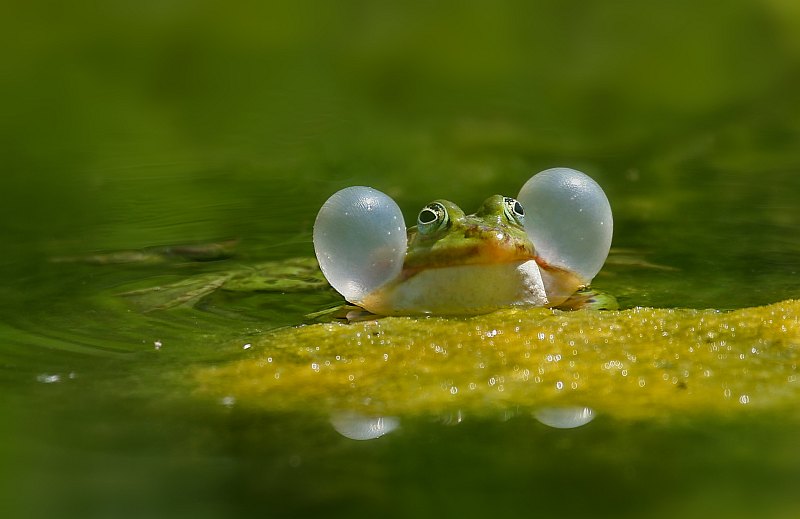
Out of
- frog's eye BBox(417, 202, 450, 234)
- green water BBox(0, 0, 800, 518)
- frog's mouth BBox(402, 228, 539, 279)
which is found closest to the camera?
green water BBox(0, 0, 800, 518)

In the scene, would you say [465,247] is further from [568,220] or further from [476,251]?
[568,220]

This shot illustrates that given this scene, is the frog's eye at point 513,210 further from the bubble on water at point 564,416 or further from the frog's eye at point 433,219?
the bubble on water at point 564,416

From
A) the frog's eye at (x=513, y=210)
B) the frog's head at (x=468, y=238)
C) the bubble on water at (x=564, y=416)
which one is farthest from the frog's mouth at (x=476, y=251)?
the bubble on water at (x=564, y=416)

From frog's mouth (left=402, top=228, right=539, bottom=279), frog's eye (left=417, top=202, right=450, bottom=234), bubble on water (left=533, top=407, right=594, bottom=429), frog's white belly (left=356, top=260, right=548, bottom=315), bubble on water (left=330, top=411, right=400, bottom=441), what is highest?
frog's eye (left=417, top=202, right=450, bottom=234)

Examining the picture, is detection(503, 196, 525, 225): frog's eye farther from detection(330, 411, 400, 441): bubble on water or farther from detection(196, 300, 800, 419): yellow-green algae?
detection(330, 411, 400, 441): bubble on water

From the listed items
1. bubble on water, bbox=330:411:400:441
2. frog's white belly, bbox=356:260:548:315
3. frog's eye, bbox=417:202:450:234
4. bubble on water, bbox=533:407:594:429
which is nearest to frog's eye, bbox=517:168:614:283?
frog's white belly, bbox=356:260:548:315

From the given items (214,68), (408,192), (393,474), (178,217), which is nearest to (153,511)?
(393,474)
